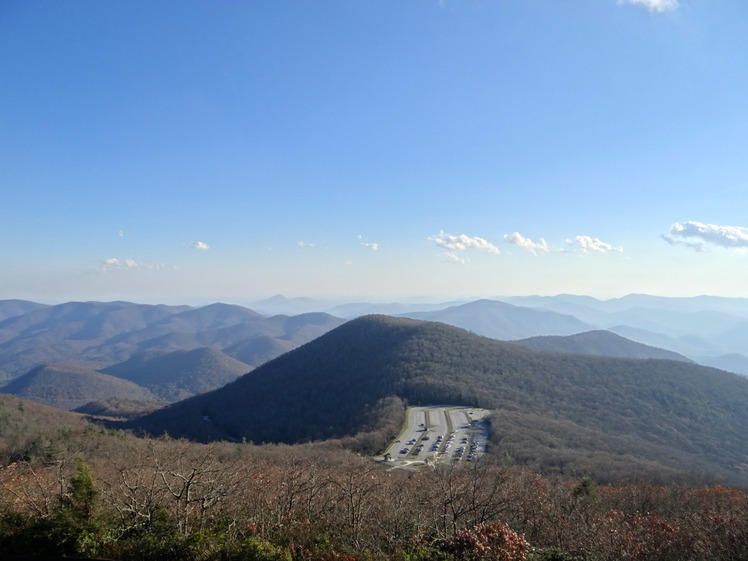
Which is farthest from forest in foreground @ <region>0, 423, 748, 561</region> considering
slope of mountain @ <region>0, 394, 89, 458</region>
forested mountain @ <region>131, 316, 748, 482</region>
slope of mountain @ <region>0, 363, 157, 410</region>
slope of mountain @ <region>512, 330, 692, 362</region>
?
slope of mountain @ <region>0, 363, 157, 410</region>

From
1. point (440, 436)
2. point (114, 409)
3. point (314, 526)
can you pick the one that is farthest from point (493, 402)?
point (114, 409)

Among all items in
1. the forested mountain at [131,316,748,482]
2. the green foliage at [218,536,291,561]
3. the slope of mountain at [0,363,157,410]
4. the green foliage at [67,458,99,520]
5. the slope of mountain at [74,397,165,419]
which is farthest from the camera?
the slope of mountain at [0,363,157,410]

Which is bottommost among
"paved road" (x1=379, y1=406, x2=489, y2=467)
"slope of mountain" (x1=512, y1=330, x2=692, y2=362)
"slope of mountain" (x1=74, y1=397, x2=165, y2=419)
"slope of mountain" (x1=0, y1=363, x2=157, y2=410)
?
"slope of mountain" (x1=0, y1=363, x2=157, y2=410)

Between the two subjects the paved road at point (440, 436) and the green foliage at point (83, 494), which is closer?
the green foliage at point (83, 494)

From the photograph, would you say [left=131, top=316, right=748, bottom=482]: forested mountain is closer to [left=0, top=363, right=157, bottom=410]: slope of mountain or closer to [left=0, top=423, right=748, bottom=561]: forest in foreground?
[left=0, top=423, right=748, bottom=561]: forest in foreground

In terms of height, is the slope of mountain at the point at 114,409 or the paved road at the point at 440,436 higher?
the paved road at the point at 440,436

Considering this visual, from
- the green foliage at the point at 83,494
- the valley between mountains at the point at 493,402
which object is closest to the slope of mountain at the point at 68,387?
the valley between mountains at the point at 493,402

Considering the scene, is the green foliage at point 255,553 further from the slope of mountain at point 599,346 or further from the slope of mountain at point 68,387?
the slope of mountain at point 68,387

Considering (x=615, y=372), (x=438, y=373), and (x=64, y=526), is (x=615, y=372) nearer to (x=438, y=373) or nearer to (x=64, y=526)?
(x=438, y=373)
